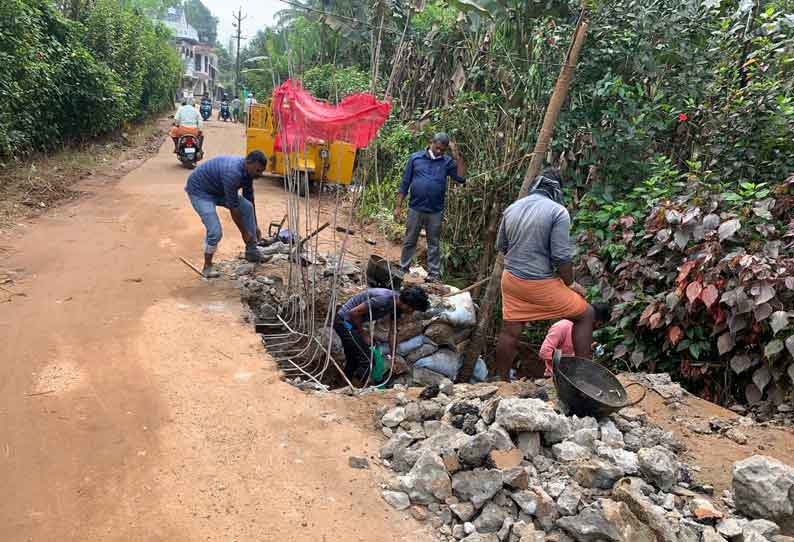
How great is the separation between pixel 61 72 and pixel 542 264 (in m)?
9.46

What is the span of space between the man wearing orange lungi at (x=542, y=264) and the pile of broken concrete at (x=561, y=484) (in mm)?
946

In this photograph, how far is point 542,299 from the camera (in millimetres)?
3855

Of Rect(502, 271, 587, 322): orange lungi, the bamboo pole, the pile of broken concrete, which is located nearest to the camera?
the pile of broken concrete

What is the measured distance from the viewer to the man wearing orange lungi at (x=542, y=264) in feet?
12.1

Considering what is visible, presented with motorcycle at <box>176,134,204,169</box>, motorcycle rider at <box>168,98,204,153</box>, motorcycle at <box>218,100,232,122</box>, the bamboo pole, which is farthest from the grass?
motorcycle at <box>218,100,232,122</box>

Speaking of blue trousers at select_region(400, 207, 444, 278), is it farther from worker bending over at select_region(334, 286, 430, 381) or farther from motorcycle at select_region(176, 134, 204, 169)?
motorcycle at select_region(176, 134, 204, 169)

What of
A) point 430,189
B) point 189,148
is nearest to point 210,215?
point 430,189

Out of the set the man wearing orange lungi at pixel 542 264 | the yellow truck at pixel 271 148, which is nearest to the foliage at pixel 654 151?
the man wearing orange lungi at pixel 542 264

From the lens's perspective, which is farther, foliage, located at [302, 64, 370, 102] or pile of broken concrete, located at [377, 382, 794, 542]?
foliage, located at [302, 64, 370, 102]

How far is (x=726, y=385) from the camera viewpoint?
401cm

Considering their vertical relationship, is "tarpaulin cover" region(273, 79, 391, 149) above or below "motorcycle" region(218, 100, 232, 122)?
above

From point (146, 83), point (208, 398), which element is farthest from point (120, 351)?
point (146, 83)

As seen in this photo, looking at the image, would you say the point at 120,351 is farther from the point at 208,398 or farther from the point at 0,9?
the point at 0,9

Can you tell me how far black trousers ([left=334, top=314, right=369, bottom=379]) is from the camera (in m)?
4.54
